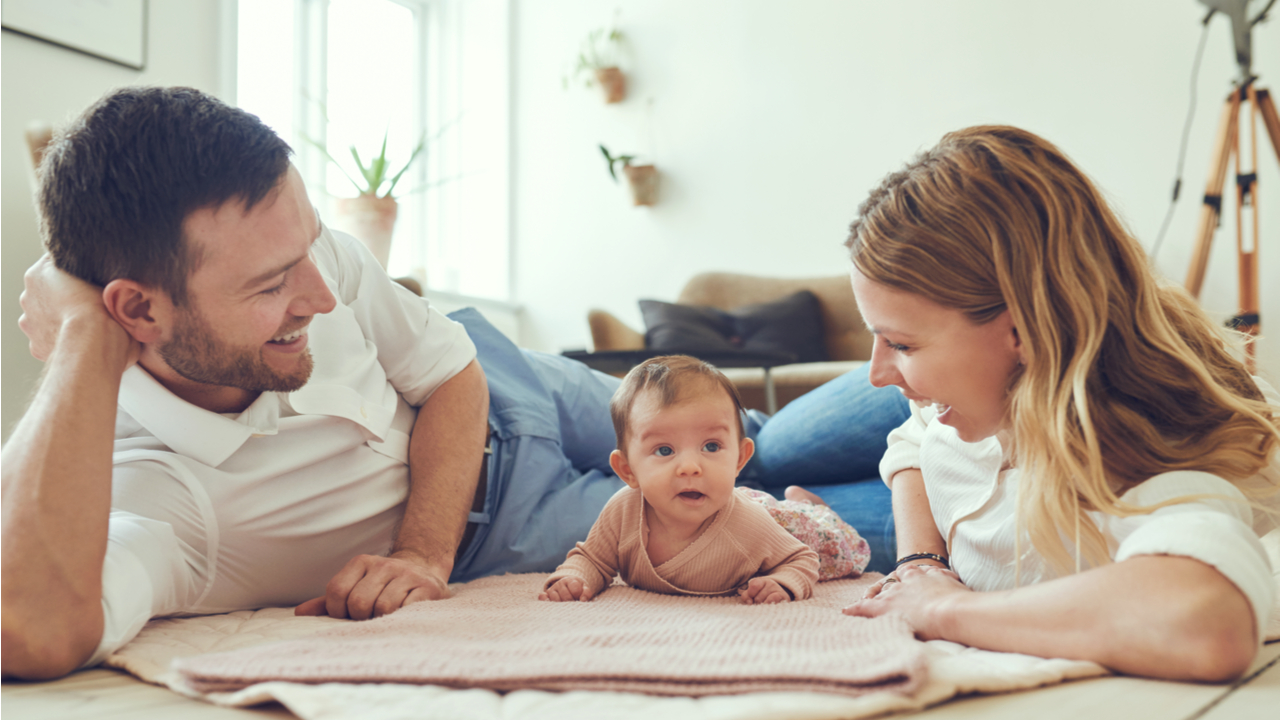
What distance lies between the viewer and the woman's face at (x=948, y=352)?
85 centimetres

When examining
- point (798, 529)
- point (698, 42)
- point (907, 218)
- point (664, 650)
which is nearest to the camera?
point (664, 650)

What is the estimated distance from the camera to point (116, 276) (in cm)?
96

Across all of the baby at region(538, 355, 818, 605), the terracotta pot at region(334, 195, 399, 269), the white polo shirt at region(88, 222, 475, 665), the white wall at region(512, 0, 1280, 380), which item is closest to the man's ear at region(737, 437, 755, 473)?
the baby at region(538, 355, 818, 605)

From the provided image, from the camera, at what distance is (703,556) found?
1.14m

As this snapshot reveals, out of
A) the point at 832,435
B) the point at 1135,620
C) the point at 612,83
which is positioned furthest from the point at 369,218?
the point at 1135,620

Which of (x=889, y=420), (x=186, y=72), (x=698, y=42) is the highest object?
(x=698, y=42)

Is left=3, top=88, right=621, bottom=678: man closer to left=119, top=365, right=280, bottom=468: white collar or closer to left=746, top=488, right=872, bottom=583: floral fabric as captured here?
left=119, top=365, right=280, bottom=468: white collar

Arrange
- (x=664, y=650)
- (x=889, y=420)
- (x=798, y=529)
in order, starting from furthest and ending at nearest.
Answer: (x=889, y=420) < (x=798, y=529) < (x=664, y=650)

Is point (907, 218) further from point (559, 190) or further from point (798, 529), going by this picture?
point (559, 190)

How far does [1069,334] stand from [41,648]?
977mm

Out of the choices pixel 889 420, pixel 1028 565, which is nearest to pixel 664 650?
pixel 1028 565

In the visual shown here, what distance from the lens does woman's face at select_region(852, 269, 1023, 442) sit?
2.80ft

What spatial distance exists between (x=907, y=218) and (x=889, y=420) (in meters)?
0.80

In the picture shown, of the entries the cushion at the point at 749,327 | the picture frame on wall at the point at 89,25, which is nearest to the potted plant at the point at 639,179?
the cushion at the point at 749,327
